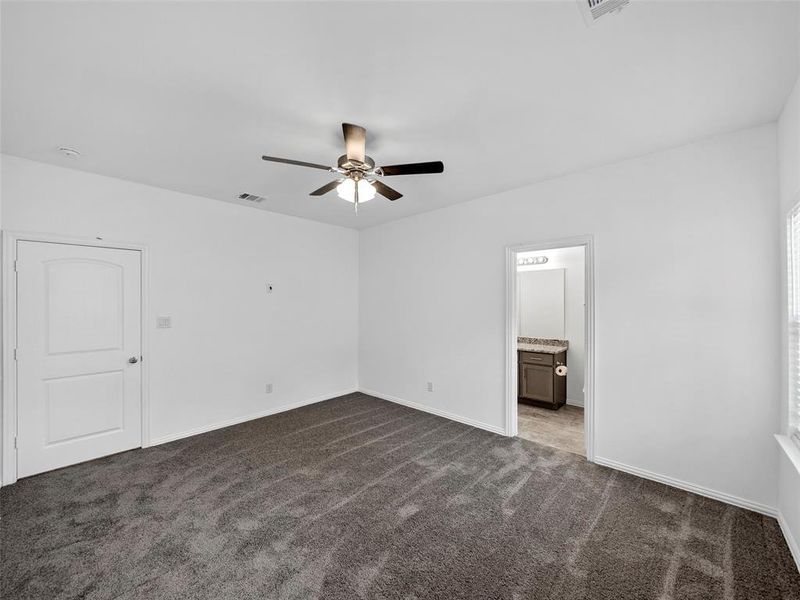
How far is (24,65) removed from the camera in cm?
182

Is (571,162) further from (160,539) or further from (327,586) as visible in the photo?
(160,539)

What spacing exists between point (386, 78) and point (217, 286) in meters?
3.31

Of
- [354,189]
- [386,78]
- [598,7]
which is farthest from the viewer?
[354,189]

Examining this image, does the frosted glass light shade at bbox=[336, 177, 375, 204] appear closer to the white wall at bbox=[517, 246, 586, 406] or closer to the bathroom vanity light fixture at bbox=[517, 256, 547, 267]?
the white wall at bbox=[517, 246, 586, 406]

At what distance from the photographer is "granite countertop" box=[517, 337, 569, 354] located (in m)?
4.92

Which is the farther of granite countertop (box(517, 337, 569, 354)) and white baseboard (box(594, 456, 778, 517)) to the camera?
granite countertop (box(517, 337, 569, 354))

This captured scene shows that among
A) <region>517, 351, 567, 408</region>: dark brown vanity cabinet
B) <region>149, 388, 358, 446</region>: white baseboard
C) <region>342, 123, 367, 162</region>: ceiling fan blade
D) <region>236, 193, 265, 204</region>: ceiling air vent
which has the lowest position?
<region>149, 388, 358, 446</region>: white baseboard

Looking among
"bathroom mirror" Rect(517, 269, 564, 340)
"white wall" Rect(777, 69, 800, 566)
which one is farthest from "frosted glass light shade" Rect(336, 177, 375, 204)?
"bathroom mirror" Rect(517, 269, 564, 340)

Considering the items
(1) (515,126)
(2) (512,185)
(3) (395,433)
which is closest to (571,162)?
(2) (512,185)

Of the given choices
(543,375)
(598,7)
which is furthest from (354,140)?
(543,375)

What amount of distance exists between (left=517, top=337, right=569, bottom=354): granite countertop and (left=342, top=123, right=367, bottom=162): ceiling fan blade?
3.79 meters

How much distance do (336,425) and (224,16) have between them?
153 inches

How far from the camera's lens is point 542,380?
4.92m

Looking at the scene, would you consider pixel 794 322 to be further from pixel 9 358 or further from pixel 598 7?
pixel 9 358
